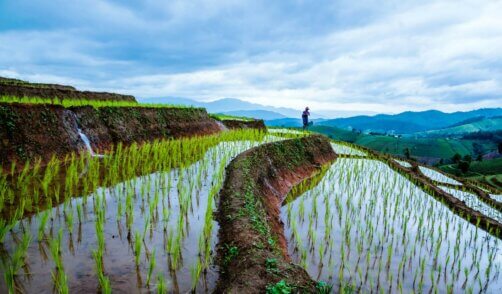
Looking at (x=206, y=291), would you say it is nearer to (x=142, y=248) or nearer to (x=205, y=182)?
(x=142, y=248)

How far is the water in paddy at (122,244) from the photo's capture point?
2850 mm

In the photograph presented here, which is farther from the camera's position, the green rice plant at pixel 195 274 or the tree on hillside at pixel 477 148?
the tree on hillside at pixel 477 148

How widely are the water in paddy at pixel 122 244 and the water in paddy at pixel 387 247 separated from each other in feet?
4.84

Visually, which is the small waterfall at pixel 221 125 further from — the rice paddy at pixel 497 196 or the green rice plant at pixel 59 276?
Answer: the green rice plant at pixel 59 276

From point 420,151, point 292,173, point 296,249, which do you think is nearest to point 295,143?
point 292,173

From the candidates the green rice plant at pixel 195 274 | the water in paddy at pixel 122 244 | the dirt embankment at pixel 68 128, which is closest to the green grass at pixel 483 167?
the dirt embankment at pixel 68 128

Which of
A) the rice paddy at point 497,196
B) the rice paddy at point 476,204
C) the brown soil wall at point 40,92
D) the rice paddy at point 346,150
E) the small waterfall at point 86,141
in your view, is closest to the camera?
the small waterfall at point 86,141

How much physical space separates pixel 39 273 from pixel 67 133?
15.4 feet

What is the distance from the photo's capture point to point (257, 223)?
440 centimetres

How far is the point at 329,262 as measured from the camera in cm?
425

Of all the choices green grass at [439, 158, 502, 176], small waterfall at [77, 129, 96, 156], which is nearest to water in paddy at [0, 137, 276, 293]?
small waterfall at [77, 129, 96, 156]

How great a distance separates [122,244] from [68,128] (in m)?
4.47

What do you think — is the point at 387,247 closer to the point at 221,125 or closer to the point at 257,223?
the point at 257,223

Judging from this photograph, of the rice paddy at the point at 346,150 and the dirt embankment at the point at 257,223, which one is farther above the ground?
the rice paddy at the point at 346,150
